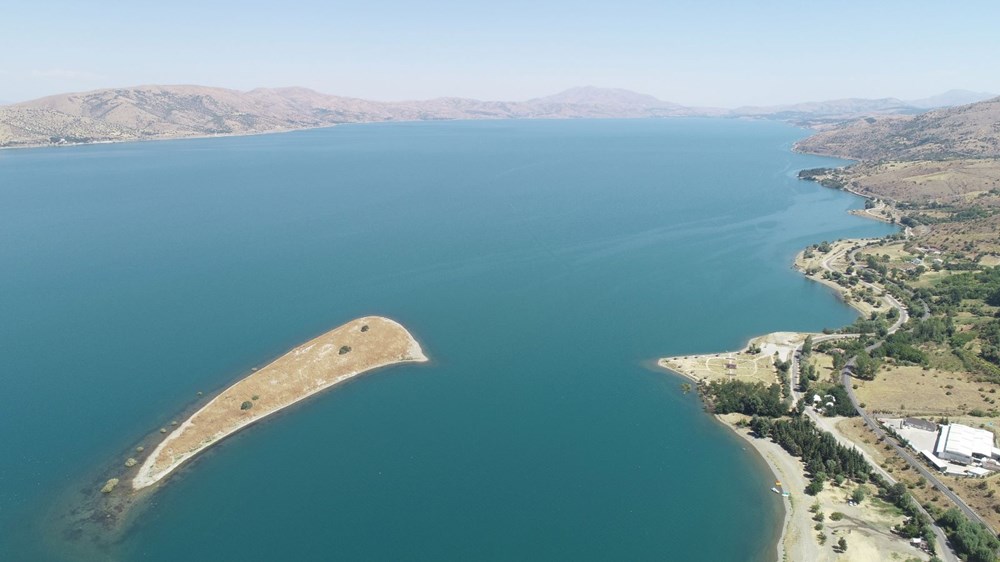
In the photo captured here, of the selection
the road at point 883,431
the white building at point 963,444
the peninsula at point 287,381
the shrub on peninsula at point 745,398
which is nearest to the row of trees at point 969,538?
→ the road at point 883,431

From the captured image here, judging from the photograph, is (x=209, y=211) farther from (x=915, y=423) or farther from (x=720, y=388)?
(x=915, y=423)

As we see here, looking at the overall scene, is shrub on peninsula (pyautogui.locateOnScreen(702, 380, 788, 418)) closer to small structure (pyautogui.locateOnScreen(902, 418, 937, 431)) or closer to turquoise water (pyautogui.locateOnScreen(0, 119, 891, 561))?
turquoise water (pyautogui.locateOnScreen(0, 119, 891, 561))

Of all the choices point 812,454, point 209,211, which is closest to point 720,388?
point 812,454

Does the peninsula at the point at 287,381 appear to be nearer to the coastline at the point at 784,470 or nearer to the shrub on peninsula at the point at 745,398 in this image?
the coastline at the point at 784,470

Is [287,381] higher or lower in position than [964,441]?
higher

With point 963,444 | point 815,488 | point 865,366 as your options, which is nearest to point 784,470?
point 815,488

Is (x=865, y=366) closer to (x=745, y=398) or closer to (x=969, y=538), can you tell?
(x=745, y=398)
